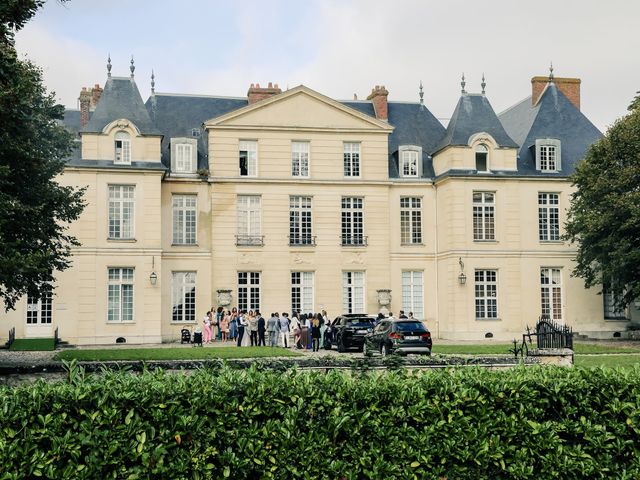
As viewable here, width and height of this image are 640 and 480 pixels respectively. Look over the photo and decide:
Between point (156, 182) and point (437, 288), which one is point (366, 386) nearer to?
point (156, 182)

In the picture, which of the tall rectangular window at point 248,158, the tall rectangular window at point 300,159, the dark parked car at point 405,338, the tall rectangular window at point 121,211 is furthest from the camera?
the tall rectangular window at point 300,159

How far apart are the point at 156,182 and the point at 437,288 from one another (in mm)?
15172

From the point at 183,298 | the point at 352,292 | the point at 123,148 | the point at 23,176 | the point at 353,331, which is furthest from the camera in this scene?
the point at 352,292

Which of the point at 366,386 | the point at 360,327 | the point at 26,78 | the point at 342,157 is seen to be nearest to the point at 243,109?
the point at 342,157

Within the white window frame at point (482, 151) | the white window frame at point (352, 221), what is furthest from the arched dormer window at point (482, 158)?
the white window frame at point (352, 221)

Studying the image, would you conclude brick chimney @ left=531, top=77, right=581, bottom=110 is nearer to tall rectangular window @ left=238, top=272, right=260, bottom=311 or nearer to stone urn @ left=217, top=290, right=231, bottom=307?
tall rectangular window @ left=238, top=272, right=260, bottom=311

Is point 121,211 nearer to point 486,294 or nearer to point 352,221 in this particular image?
point 352,221

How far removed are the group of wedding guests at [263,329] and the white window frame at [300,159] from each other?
7.14 m

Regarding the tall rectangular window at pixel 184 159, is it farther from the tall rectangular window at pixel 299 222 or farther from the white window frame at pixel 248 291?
the white window frame at pixel 248 291

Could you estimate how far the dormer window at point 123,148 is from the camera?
1462 inches

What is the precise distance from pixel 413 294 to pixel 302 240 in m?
6.43

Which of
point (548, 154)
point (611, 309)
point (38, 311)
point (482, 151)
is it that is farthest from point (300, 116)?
point (611, 309)

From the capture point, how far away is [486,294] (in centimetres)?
3931

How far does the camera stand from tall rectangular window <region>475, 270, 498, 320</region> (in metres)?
39.1
